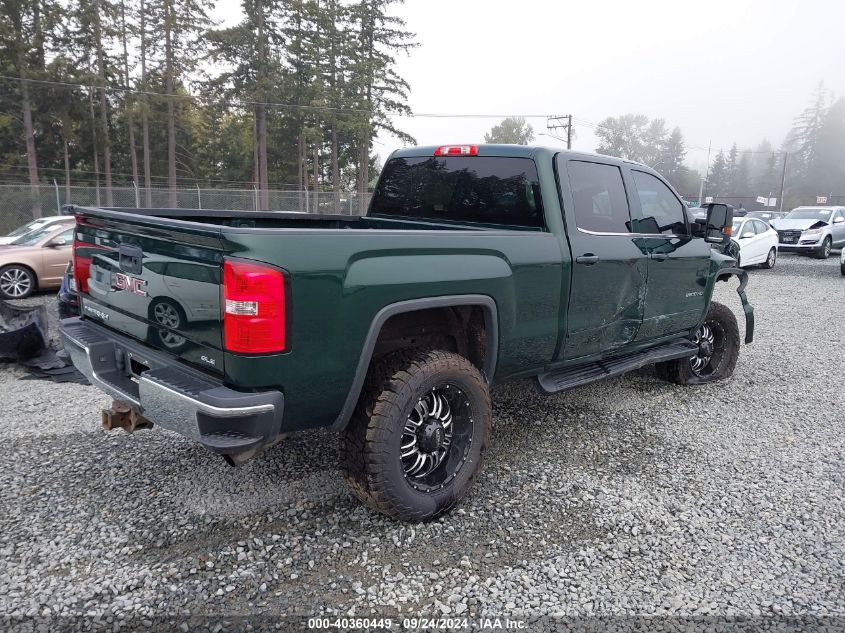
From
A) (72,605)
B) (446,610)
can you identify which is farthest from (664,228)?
(72,605)

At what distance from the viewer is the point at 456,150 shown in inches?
162

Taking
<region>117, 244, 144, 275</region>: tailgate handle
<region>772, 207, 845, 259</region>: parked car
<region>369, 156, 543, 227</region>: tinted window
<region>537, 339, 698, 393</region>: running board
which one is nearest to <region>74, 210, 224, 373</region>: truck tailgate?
<region>117, 244, 144, 275</region>: tailgate handle

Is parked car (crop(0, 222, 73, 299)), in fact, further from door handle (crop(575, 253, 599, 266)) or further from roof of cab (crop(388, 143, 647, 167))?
door handle (crop(575, 253, 599, 266))

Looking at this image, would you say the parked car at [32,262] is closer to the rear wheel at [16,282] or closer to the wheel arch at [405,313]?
the rear wheel at [16,282]

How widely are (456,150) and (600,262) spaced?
128cm

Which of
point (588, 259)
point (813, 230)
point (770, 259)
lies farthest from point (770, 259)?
point (588, 259)

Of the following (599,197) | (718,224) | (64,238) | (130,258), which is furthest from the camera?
(64,238)

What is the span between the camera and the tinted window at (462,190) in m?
3.75

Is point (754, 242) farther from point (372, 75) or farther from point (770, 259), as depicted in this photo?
point (372, 75)

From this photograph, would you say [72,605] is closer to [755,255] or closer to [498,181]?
[498,181]

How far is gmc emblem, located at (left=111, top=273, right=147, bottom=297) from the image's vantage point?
9.26 ft

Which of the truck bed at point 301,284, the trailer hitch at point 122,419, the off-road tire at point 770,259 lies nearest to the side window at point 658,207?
the truck bed at point 301,284

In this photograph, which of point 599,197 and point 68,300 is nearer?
point 599,197

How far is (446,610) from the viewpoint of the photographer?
8.00ft
